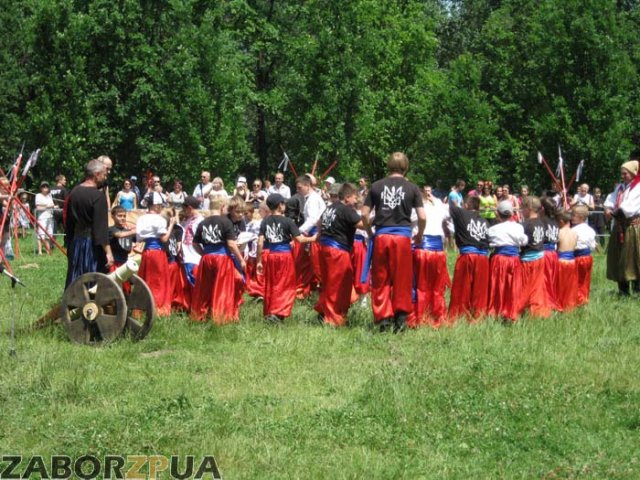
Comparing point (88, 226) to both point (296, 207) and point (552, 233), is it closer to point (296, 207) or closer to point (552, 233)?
point (296, 207)

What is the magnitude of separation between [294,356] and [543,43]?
27854 millimetres

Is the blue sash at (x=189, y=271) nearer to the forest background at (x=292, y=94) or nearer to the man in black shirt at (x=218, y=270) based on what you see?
the man in black shirt at (x=218, y=270)

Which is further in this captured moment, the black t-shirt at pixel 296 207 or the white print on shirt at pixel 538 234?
the black t-shirt at pixel 296 207

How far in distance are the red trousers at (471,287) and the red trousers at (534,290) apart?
0.47 meters

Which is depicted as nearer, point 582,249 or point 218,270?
point 218,270

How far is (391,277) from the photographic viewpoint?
39.2ft

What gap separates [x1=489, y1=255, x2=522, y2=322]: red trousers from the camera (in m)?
12.8

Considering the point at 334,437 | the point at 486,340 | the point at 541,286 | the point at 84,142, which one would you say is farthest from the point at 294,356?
the point at 84,142

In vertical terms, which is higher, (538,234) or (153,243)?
(538,234)

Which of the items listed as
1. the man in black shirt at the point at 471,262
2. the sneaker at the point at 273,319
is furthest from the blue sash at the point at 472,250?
the sneaker at the point at 273,319

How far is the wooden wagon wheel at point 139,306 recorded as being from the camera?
11.1 metres

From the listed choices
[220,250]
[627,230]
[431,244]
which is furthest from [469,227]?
[627,230]

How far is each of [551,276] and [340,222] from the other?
3.08 metres

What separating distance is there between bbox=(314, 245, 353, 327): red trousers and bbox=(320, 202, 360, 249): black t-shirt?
0.18 m
